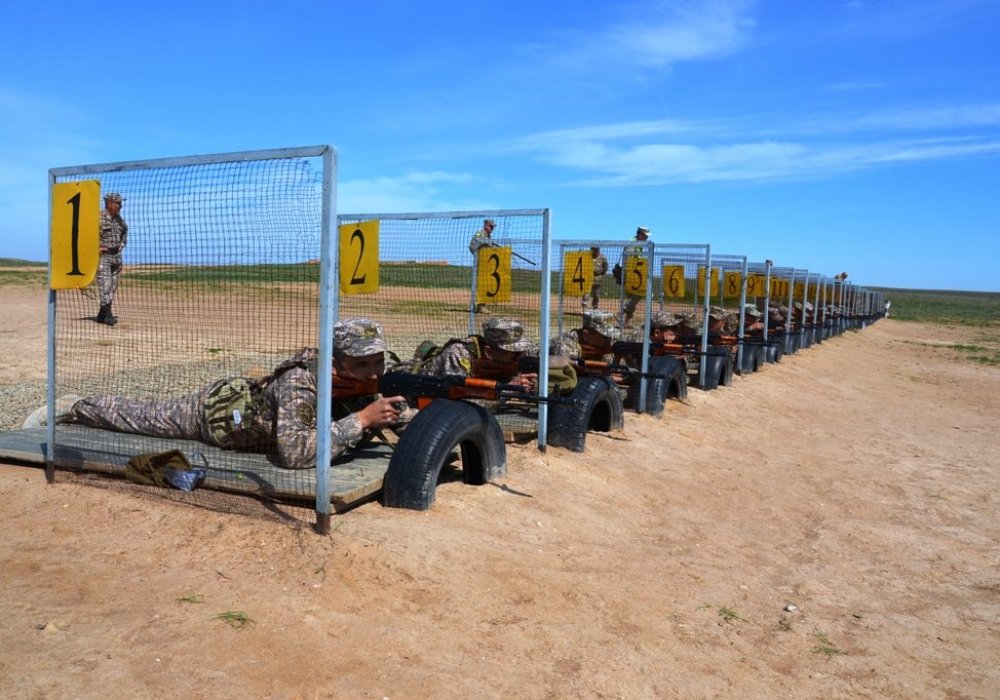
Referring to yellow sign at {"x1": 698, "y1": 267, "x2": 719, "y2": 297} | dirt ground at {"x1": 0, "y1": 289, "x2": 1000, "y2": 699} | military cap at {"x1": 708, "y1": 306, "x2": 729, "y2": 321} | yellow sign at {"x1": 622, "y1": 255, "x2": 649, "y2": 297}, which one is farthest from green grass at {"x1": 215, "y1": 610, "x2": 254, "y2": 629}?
military cap at {"x1": 708, "y1": 306, "x2": 729, "y2": 321}

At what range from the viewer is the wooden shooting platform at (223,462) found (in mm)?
4496

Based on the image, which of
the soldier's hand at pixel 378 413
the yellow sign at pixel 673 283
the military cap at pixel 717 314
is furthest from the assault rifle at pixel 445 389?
the military cap at pixel 717 314

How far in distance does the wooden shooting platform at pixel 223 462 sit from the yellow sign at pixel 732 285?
404 inches

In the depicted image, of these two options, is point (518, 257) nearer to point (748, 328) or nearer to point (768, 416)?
point (768, 416)

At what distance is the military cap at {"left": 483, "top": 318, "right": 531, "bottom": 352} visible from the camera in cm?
698

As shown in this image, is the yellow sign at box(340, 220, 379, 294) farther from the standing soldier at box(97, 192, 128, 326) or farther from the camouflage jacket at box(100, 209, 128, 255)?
the camouflage jacket at box(100, 209, 128, 255)

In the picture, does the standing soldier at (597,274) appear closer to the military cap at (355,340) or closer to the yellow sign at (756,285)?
the military cap at (355,340)

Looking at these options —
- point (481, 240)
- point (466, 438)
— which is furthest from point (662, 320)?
point (466, 438)

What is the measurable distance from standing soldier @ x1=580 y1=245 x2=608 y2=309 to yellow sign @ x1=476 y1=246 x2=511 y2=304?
7.10ft

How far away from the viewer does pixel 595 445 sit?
24.3 feet

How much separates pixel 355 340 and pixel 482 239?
226 centimetres

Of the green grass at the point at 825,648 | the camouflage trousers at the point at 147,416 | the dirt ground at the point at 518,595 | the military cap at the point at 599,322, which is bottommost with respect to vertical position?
A: the green grass at the point at 825,648

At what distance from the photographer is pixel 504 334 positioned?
6.98 metres

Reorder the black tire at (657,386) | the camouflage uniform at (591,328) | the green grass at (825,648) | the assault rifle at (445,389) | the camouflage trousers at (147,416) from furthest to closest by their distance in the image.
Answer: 1. the black tire at (657,386)
2. the camouflage uniform at (591,328)
3. the assault rifle at (445,389)
4. the camouflage trousers at (147,416)
5. the green grass at (825,648)
